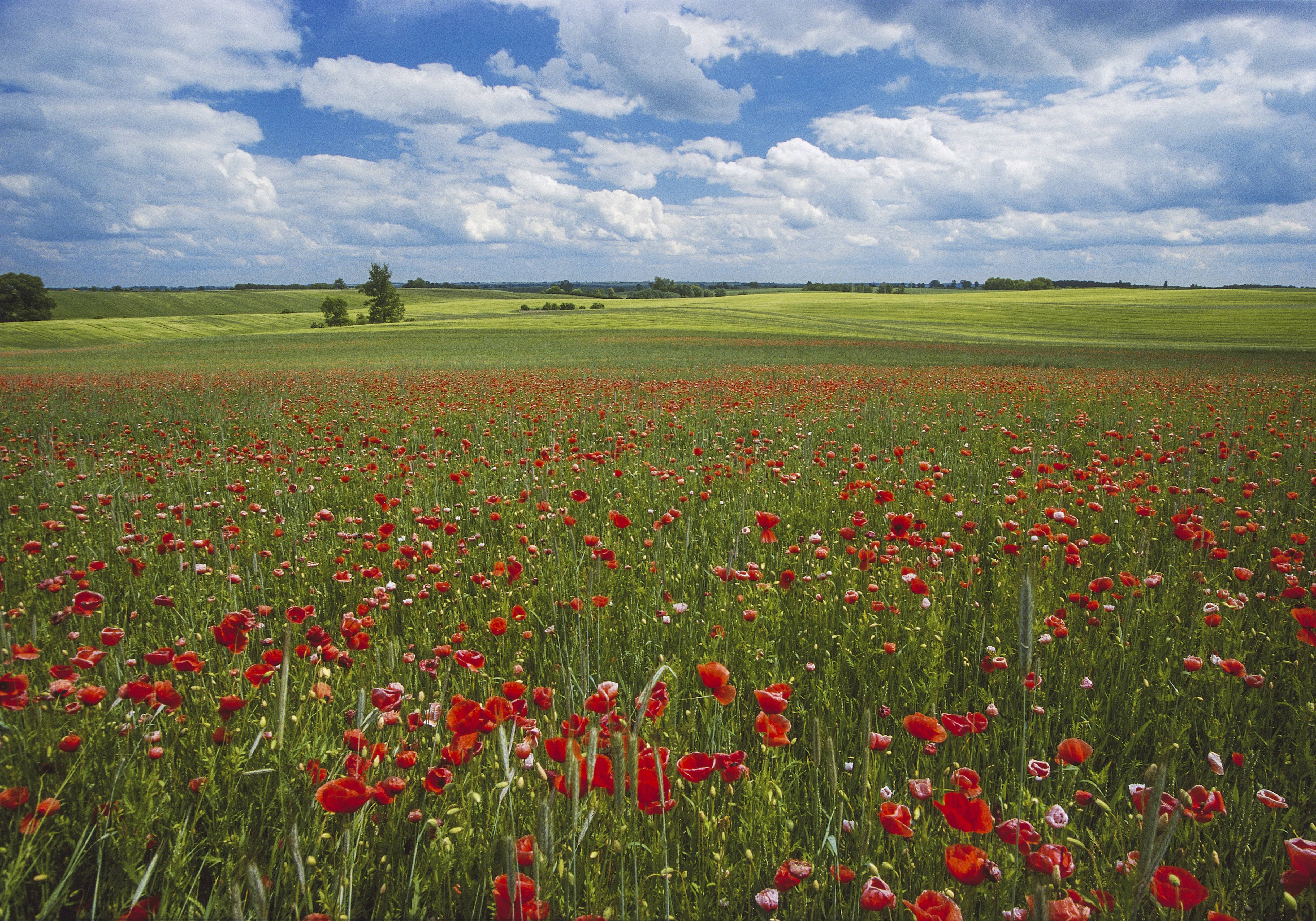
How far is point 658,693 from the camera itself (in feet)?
5.52

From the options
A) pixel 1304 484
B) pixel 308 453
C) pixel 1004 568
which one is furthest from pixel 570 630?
pixel 1304 484

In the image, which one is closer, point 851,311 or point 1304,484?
point 1304,484

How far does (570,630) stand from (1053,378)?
15150 millimetres

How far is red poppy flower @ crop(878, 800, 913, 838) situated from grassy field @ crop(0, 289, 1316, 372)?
19.0 metres

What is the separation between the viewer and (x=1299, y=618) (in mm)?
1715

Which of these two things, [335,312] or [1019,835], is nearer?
[1019,835]

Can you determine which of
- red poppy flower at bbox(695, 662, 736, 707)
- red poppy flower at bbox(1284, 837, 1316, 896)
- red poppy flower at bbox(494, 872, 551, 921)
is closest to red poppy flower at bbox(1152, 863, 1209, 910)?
red poppy flower at bbox(1284, 837, 1316, 896)

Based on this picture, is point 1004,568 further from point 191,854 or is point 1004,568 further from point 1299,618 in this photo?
point 191,854

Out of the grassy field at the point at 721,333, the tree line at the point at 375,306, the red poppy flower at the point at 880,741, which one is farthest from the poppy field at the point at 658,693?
the tree line at the point at 375,306

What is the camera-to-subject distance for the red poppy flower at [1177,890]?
3.28 ft

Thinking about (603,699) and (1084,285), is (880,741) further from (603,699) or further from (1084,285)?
(1084,285)

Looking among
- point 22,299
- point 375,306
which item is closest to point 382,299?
point 375,306

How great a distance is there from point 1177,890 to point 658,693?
106 centimetres

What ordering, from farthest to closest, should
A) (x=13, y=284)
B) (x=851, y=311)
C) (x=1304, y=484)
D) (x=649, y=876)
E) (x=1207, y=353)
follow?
(x=13, y=284) → (x=851, y=311) → (x=1207, y=353) → (x=1304, y=484) → (x=649, y=876)
